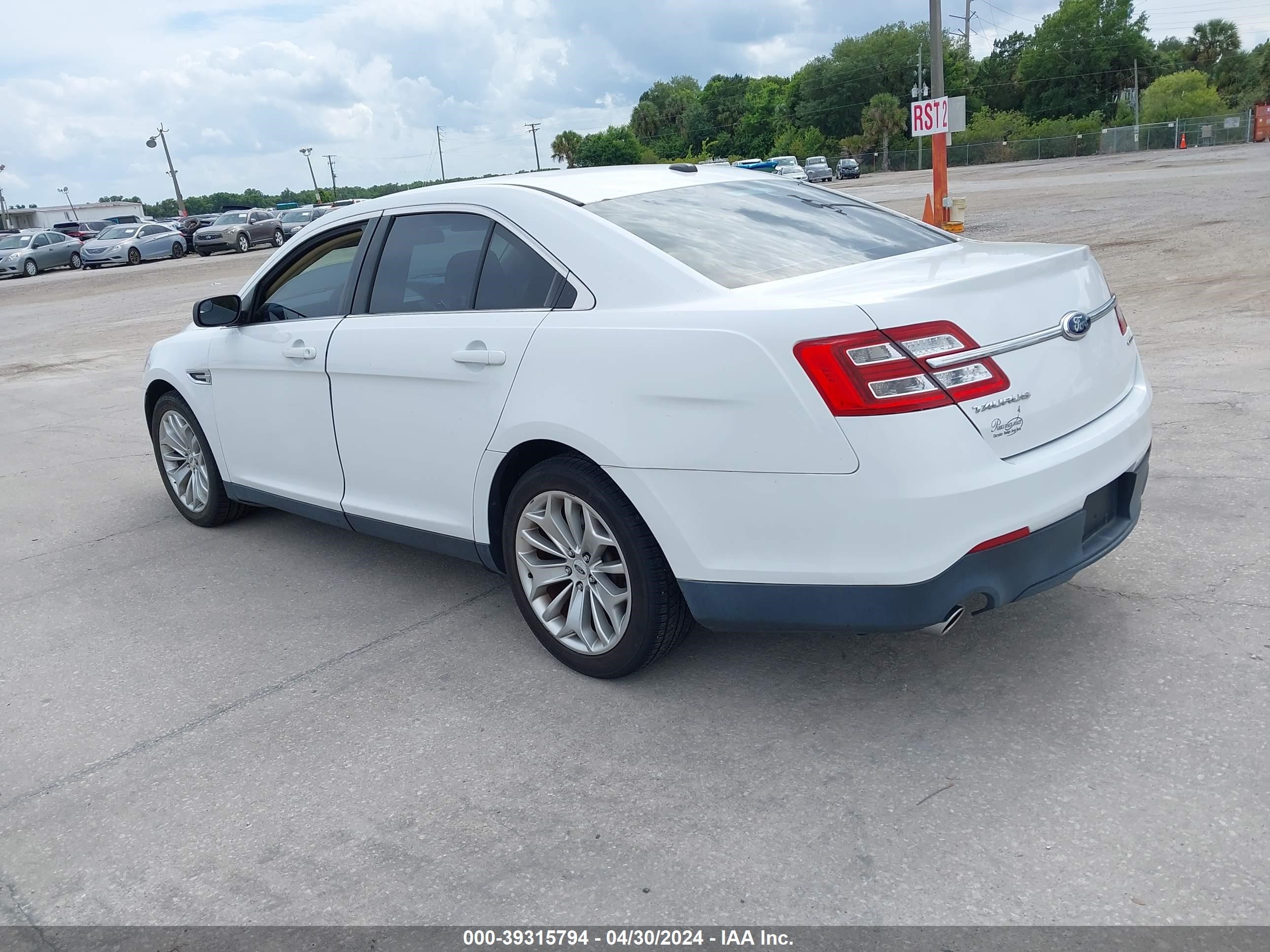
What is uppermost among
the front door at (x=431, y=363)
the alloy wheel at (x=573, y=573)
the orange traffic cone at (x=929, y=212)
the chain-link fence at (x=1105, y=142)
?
the front door at (x=431, y=363)

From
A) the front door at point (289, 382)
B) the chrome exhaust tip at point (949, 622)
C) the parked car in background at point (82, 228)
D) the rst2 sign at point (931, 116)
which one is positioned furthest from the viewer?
the parked car in background at point (82, 228)

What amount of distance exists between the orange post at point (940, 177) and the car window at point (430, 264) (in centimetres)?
1711

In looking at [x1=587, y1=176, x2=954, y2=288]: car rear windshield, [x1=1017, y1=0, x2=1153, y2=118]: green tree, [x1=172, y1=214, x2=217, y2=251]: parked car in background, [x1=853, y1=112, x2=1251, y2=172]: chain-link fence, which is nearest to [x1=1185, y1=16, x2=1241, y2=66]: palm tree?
[x1=1017, y1=0, x2=1153, y2=118]: green tree

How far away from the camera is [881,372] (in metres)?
2.85

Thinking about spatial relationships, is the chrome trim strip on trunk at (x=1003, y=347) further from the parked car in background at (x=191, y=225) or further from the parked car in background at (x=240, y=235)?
the parked car in background at (x=191, y=225)

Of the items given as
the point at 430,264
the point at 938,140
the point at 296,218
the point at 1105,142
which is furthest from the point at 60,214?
the point at 430,264

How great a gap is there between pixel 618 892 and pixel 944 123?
745 inches

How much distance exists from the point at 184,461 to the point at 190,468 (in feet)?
0.39

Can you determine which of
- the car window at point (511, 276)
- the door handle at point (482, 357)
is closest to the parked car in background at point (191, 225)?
the car window at point (511, 276)

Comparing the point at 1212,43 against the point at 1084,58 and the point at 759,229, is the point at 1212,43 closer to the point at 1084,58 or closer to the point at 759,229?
the point at 1084,58

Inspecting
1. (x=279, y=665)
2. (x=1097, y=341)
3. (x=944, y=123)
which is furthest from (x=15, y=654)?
(x=944, y=123)

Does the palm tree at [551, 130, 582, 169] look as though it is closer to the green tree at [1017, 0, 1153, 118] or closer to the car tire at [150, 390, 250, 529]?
the green tree at [1017, 0, 1153, 118]

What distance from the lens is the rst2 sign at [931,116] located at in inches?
749

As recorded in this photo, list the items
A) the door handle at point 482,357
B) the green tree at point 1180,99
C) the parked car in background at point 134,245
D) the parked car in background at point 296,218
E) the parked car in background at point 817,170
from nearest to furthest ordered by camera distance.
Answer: the door handle at point 482,357 → the parked car in background at point 134,245 → the parked car in background at point 296,218 → the parked car in background at point 817,170 → the green tree at point 1180,99
